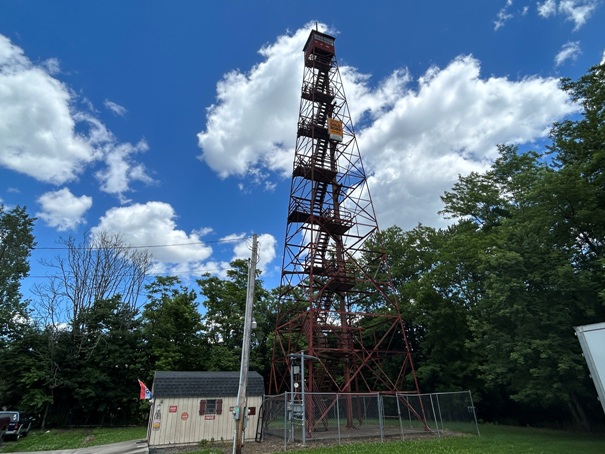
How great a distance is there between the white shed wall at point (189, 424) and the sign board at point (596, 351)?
13.2 m

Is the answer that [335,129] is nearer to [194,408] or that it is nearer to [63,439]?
[194,408]

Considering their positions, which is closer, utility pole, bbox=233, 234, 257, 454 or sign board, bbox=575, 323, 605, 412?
sign board, bbox=575, 323, 605, 412

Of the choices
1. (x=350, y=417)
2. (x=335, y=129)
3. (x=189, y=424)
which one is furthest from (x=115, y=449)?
(x=335, y=129)

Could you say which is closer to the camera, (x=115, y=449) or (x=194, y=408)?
(x=115, y=449)

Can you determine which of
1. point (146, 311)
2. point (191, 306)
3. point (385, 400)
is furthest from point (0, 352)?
point (385, 400)

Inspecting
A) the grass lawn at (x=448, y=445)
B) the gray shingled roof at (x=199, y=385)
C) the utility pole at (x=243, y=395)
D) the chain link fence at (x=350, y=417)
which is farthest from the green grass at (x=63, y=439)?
the utility pole at (x=243, y=395)

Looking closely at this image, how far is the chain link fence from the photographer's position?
14.0 m

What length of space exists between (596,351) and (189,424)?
570 inches

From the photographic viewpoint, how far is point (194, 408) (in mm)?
15461

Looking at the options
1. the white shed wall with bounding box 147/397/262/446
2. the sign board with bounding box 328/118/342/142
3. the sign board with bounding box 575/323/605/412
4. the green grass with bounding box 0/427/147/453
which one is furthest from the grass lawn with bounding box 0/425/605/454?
the sign board with bounding box 328/118/342/142

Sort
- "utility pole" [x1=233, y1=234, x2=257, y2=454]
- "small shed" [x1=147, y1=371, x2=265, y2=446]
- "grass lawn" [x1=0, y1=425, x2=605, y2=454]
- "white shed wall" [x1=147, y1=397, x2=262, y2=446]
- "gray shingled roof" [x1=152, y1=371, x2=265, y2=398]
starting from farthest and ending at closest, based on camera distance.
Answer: "gray shingled roof" [x1=152, y1=371, x2=265, y2=398]
"small shed" [x1=147, y1=371, x2=265, y2=446]
"white shed wall" [x1=147, y1=397, x2=262, y2=446]
"grass lawn" [x1=0, y1=425, x2=605, y2=454]
"utility pole" [x1=233, y1=234, x2=257, y2=454]

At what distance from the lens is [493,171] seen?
88.3 ft

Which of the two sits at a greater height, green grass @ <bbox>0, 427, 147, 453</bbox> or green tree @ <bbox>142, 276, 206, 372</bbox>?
green tree @ <bbox>142, 276, 206, 372</bbox>

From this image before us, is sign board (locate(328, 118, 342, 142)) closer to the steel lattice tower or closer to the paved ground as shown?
the steel lattice tower
